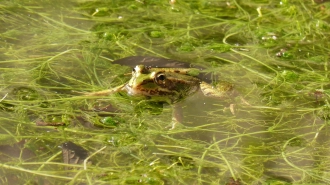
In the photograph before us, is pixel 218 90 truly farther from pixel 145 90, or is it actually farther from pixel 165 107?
pixel 145 90

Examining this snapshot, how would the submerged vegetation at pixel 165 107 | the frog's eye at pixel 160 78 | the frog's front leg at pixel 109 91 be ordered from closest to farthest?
1. the submerged vegetation at pixel 165 107
2. the frog's front leg at pixel 109 91
3. the frog's eye at pixel 160 78

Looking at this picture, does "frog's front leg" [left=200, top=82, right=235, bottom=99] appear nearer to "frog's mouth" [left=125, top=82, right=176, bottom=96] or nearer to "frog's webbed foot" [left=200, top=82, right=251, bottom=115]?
"frog's webbed foot" [left=200, top=82, right=251, bottom=115]

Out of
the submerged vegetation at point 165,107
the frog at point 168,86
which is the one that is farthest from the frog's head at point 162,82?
the submerged vegetation at point 165,107

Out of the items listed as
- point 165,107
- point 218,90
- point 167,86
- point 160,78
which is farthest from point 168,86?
point 218,90

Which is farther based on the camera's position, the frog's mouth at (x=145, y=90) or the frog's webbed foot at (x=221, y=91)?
the frog's webbed foot at (x=221, y=91)

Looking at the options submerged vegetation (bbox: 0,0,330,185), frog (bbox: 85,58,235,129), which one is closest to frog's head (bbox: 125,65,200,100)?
frog (bbox: 85,58,235,129)

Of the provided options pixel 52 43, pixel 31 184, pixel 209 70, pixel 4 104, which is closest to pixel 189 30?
pixel 209 70

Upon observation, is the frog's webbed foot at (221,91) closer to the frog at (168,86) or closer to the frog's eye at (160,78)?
the frog at (168,86)

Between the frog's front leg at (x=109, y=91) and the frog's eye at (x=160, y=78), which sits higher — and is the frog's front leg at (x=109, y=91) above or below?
below

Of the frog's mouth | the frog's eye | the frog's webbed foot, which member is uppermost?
the frog's eye
